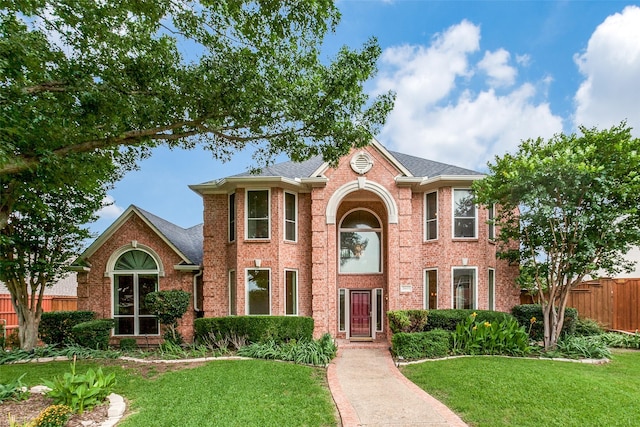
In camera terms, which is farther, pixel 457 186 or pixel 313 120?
pixel 457 186

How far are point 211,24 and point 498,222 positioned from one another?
10571 mm

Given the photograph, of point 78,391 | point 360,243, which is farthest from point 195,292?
point 78,391

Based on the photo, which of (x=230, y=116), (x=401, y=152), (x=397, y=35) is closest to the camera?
(x=230, y=116)

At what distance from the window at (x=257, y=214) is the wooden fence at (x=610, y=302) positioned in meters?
10.5

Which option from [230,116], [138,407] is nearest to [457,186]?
[230,116]

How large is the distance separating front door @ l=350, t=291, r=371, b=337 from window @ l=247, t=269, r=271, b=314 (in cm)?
340

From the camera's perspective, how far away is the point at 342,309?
1492cm

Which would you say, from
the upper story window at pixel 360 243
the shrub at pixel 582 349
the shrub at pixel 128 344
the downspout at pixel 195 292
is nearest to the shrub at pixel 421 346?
the shrub at pixel 582 349

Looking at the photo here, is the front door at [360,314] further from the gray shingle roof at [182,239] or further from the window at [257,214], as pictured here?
the gray shingle roof at [182,239]

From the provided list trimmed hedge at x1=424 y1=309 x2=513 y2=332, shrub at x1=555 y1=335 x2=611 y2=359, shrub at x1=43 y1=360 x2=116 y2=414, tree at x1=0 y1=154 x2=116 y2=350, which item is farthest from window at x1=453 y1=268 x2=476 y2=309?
tree at x1=0 y1=154 x2=116 y2=350

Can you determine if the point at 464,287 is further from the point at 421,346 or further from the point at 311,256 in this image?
the point at 311,256

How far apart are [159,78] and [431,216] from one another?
10.1 meters

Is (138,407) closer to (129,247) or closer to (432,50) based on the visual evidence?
(129,247)

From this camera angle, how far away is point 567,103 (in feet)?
35.7
